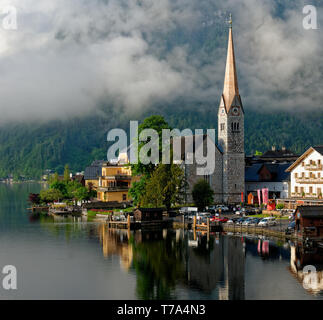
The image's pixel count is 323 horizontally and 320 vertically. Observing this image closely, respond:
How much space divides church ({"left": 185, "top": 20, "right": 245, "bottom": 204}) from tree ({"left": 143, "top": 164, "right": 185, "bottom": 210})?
1405 centimetres

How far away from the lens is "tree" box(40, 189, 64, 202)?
435 ft

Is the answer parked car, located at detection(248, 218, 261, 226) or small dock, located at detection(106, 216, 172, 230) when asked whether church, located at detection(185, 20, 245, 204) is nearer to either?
small dock, located at detection(106, 216, 172, 230)

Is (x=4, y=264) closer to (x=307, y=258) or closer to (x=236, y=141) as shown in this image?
(x=307, y=258)

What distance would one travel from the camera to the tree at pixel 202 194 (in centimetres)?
9844

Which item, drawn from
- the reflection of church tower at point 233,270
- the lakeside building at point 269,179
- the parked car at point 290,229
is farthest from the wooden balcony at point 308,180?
the reflection of church tower at point 233,270

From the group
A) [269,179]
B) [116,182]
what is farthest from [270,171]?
[116,182]

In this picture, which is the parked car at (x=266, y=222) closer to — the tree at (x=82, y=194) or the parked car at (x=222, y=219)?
the parked car at (x=222, y=219)

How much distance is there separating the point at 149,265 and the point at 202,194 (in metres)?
42.7

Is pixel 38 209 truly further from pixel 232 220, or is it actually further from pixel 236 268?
pixel 236 268

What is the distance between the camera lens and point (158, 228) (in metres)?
85.1

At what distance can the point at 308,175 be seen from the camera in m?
96.2

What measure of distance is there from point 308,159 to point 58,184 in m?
66.0

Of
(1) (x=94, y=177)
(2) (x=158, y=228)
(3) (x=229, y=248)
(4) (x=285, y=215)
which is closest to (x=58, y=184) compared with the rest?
(1) (x=94, y=177)

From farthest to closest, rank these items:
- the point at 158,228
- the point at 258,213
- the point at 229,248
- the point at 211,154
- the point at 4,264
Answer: the point at 211,154
the point at 258,213
the point at 158,228
the point at 229,248
the point at 4,264
